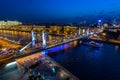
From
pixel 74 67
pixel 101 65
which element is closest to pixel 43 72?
pixel 74 67

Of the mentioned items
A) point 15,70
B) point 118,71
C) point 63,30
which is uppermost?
point 63,30

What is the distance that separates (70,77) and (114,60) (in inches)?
212

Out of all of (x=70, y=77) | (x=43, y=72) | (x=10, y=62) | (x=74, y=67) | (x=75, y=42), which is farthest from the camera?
(x=75, y=42)

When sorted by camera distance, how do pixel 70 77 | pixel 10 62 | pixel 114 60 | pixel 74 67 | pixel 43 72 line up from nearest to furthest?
pixel 70 77
pixel 43 72
pixel 10 62
pixel 74 67
pixel 114 60

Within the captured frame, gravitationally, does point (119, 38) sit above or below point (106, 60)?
above

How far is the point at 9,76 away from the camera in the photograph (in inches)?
249

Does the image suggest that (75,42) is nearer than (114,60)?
No

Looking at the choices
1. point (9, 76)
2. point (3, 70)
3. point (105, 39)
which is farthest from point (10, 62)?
point (105, 39)

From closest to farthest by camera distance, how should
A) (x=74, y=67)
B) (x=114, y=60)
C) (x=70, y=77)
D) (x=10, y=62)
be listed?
(x=70, y=77) < (x=10, y=62) < (x=74, y=67) < (x=114, y=60)

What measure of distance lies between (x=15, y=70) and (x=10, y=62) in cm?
104

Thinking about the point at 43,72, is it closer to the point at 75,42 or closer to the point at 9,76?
the point at 9,76

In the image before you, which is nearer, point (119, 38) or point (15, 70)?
point (15, 70)

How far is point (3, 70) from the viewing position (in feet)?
23.2

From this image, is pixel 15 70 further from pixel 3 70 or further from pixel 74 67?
pixel 74 67
